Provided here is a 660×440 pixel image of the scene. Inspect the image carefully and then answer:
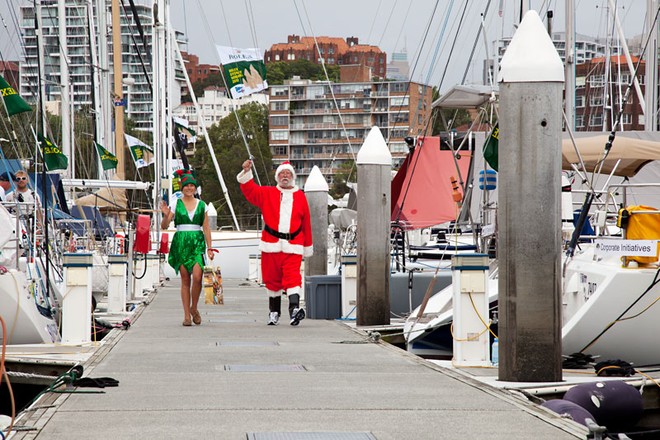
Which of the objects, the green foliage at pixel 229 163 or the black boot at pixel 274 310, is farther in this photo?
the green foliage at pixel 229 163

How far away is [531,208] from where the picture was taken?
888 centimetres

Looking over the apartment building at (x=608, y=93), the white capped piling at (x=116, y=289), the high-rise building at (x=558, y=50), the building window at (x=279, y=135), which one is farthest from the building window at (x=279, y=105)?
the white capped piling at (x=116, y=289)

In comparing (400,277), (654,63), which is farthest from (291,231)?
(654,63)

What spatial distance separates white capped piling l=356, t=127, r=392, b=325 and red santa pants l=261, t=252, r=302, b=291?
85cm

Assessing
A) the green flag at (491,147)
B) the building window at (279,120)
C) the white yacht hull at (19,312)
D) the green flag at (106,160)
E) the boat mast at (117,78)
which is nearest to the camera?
the white yacht hull at (19,312)

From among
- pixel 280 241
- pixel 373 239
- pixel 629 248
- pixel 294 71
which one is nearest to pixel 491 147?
pixel 373 239

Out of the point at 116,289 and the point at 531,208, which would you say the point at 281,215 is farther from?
the point at 531,208

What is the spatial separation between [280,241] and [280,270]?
412 millimetres

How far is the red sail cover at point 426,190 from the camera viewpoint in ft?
71.4

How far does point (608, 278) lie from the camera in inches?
447

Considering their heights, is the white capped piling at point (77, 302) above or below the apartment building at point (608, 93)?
below

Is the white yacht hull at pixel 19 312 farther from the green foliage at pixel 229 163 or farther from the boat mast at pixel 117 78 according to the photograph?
the green foliage at pixel 229 163

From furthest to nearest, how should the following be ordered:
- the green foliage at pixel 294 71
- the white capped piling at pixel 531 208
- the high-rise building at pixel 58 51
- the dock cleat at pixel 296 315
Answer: the green foliage at pixel 294 71, the high-rise building at pixel 58 51, the dock cleat at pixel 296 315, the white capped piling at pixel 531 208

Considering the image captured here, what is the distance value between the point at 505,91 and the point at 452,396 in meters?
2.51
